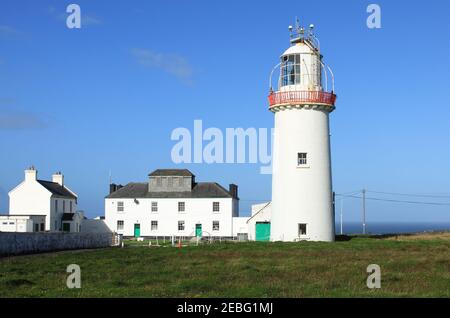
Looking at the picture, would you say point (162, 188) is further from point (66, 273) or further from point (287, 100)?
point (66, 273)

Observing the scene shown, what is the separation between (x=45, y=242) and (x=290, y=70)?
791 inches

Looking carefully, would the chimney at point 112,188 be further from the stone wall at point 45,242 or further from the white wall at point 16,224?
the stone wall at point 45,242

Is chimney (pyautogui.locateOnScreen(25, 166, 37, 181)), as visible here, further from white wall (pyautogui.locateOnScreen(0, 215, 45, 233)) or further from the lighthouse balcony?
the lighthouse balcony

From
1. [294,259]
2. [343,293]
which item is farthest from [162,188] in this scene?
[343,293]

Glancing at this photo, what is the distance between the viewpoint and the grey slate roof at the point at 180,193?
72.3 m

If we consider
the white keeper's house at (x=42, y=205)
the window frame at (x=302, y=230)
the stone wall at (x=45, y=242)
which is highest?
the white keeper's house at (x=42, y=205)

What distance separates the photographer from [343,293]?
1844 cm

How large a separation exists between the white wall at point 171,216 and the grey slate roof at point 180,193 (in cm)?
49

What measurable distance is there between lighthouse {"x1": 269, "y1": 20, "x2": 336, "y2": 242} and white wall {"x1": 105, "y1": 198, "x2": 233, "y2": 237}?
2805cm

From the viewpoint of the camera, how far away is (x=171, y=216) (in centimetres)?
7262

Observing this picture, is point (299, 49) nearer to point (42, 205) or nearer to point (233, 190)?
point (233, 190)

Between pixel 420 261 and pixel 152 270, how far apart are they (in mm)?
11946

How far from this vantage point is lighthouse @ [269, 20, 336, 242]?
42.1 metres

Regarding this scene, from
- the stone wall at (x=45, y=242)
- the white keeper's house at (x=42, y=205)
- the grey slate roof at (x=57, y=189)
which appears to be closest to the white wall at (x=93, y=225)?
the white keeper's house at (x=42, y=205)
